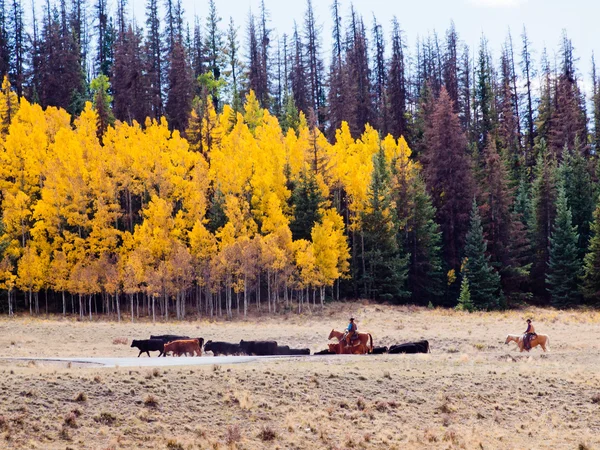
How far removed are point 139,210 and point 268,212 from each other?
1170 centimetres

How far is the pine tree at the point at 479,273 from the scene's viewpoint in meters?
61.1

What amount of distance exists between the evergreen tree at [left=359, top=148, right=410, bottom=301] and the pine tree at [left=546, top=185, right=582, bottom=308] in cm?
1279

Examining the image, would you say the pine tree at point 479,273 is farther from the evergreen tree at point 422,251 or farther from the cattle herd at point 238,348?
the cattle herd at point 238,348

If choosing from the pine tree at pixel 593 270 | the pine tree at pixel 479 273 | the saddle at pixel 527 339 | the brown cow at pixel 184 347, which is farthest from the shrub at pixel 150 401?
the pine tree at pixel 593 270

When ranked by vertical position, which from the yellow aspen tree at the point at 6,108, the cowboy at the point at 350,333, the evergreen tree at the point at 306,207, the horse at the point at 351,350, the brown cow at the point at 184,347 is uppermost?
the yellow aspen tree at the point at 6,108

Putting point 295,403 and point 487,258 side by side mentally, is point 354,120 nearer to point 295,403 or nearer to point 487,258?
point 487,258

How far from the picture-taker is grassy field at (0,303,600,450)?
17.9 m

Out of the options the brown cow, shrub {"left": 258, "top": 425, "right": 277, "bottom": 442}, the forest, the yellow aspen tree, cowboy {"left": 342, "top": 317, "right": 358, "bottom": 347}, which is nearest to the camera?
shrub {"left": 258, "top": 425, "right": 277, "bottom": 442}

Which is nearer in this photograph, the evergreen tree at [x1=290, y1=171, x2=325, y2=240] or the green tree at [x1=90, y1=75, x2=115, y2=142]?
the evergreen tree at [x1=290, y1=171, x2=325, y2=240]

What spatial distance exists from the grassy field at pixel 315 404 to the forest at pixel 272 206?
31643mm

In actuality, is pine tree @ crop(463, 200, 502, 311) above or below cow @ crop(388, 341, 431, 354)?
above

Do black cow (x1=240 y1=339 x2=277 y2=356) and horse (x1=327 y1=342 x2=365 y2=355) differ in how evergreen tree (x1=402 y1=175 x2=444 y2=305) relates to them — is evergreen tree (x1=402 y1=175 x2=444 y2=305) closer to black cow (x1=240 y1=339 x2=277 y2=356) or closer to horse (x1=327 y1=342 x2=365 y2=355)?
horse (x1=327 y1=342 x2=365 y2=355)

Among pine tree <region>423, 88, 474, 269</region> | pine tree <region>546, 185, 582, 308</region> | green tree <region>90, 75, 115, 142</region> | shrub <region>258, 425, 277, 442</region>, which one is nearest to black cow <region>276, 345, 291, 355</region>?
shrub <region>258, 425, 277, 442</region>

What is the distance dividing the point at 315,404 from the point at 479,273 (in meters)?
43.6
